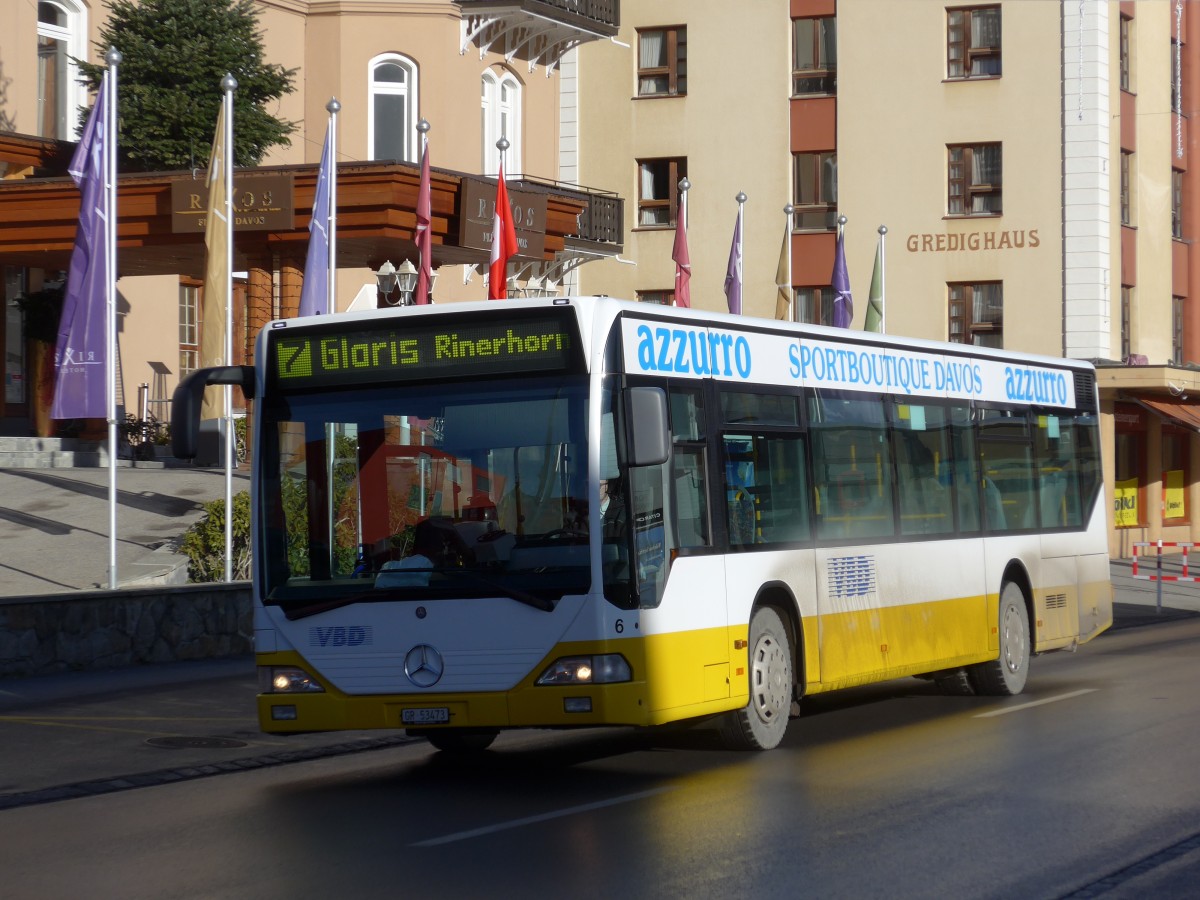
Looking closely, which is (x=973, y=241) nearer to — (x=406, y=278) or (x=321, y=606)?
(x=406, y=278)

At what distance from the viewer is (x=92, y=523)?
77.9 ft

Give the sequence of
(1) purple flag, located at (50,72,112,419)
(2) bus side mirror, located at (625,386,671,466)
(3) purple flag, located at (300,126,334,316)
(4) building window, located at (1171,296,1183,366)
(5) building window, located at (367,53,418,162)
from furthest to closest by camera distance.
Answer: (4) building window, located at (1171,296,1183,366) < (5) building window, located at (367,53,418,162) < (3) purple flag, located at (300,126,334,316) < (1) purple flag, located at (50,72,112,419) < (2) bus side mirror, located at (625,386,671,466)

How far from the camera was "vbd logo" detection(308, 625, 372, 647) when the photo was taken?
10492 millimetres

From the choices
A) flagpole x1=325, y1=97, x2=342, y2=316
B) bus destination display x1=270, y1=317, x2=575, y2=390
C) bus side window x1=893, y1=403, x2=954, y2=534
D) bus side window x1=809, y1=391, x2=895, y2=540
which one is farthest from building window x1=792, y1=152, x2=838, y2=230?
bus destination display x1=270, y1=317, x2=575, y2=390

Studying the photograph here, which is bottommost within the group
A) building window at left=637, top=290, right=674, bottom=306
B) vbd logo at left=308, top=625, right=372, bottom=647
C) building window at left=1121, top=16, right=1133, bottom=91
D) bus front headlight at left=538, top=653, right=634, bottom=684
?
bus front headlight at left=538, top=653, right=634, bottom=684

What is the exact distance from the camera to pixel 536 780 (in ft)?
36.4

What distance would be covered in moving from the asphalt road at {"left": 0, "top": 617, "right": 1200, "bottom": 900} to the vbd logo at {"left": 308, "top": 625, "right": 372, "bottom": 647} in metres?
0.87

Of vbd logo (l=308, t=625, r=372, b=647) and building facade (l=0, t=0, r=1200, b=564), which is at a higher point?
building facade (l=0, t=0, r=1200, b=564)

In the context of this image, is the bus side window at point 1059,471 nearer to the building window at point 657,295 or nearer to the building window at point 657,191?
the building window at point 657,295

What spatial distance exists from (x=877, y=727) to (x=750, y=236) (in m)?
33.7

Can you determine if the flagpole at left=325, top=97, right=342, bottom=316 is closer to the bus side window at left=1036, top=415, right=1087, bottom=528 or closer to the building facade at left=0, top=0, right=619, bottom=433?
the building facade at left=0, top=0, right=619, bottom=433

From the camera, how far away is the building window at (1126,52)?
4469 cm

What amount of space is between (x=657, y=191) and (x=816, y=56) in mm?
5224

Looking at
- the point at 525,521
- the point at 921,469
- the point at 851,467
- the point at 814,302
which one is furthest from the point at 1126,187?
the point at 525,521
